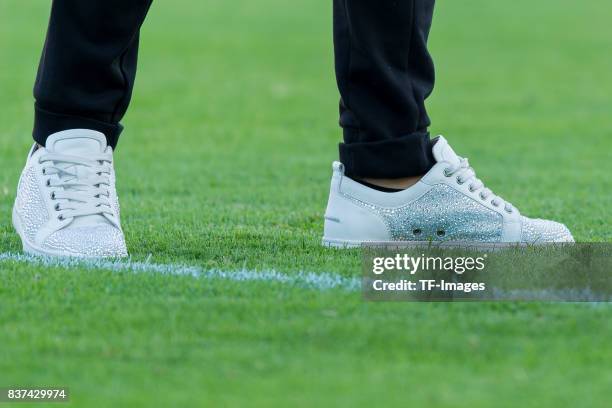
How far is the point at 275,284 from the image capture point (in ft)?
7.87

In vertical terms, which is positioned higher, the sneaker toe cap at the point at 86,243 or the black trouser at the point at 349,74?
the black trouser at the point at 349,74

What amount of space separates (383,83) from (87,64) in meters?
0.68

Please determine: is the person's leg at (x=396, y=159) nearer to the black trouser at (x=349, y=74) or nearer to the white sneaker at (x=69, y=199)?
the black trouser at (x=349, y=74)

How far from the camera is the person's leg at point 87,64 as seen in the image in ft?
8.87

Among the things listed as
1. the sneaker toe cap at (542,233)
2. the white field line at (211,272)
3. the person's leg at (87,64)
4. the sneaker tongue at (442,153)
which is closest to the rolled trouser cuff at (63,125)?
the person's leg at (87,64)

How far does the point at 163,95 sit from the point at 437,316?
5.58 metres

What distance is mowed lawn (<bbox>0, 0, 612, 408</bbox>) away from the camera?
5.95 feet

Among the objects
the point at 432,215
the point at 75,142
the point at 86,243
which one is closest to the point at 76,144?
the point at 75,142

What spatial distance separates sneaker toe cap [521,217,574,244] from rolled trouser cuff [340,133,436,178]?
283 millimetres

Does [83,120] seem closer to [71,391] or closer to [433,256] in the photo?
[433,256]

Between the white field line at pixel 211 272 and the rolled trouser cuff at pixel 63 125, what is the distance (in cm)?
31

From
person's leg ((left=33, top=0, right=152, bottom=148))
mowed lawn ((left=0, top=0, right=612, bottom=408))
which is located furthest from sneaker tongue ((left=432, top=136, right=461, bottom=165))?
person's leg ((left=33, top=0, right=152, bottom=148))

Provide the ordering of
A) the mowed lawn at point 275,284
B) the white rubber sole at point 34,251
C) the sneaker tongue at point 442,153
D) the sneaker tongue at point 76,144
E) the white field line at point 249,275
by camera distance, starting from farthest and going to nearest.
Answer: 1. the sneaker tongue at point 442,153
2. the sneaker tongue at point 76,144
3. the white rubber sole at point 34,251
4. the white field line at point 249,275
5. the mowed lawn at point 275,284

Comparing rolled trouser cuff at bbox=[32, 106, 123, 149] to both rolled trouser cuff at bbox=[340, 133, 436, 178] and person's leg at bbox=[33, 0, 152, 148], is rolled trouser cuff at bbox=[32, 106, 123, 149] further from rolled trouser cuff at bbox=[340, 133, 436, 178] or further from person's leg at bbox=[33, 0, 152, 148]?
rolled trouser cuff at bbox=[340, 133, 436, 178]
